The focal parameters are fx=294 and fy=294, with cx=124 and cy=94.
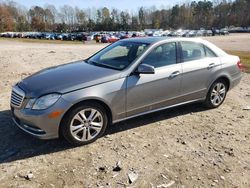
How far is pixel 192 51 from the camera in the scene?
230 inches

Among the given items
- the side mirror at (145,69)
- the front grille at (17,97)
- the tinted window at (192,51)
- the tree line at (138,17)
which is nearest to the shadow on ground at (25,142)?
the front grille at (17,97)

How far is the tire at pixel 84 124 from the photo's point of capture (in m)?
4.37

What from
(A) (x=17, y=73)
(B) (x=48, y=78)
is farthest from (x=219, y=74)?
(A) (x=17, y=73)

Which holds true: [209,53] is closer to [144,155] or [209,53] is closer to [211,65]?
[211,65]

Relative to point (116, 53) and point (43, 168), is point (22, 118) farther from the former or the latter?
point (116, 53)

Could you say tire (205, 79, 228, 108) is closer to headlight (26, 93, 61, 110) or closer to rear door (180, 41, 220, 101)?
rear door (180, 41, 220, 101)

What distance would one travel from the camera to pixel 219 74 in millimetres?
6188

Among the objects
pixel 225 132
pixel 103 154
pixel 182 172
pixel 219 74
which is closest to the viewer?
pixel 182 172

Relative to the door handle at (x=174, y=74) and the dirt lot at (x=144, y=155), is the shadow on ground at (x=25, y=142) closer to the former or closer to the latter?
the dirt lot at (x=144, y=155)

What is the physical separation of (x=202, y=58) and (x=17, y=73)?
6.94 m

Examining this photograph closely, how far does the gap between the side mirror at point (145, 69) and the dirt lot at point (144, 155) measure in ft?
3.50

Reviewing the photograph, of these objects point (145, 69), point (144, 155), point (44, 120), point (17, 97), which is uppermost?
point (145, 69)

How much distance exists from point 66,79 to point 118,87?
2.72 ft

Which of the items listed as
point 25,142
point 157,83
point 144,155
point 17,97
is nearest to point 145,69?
point 157,83
